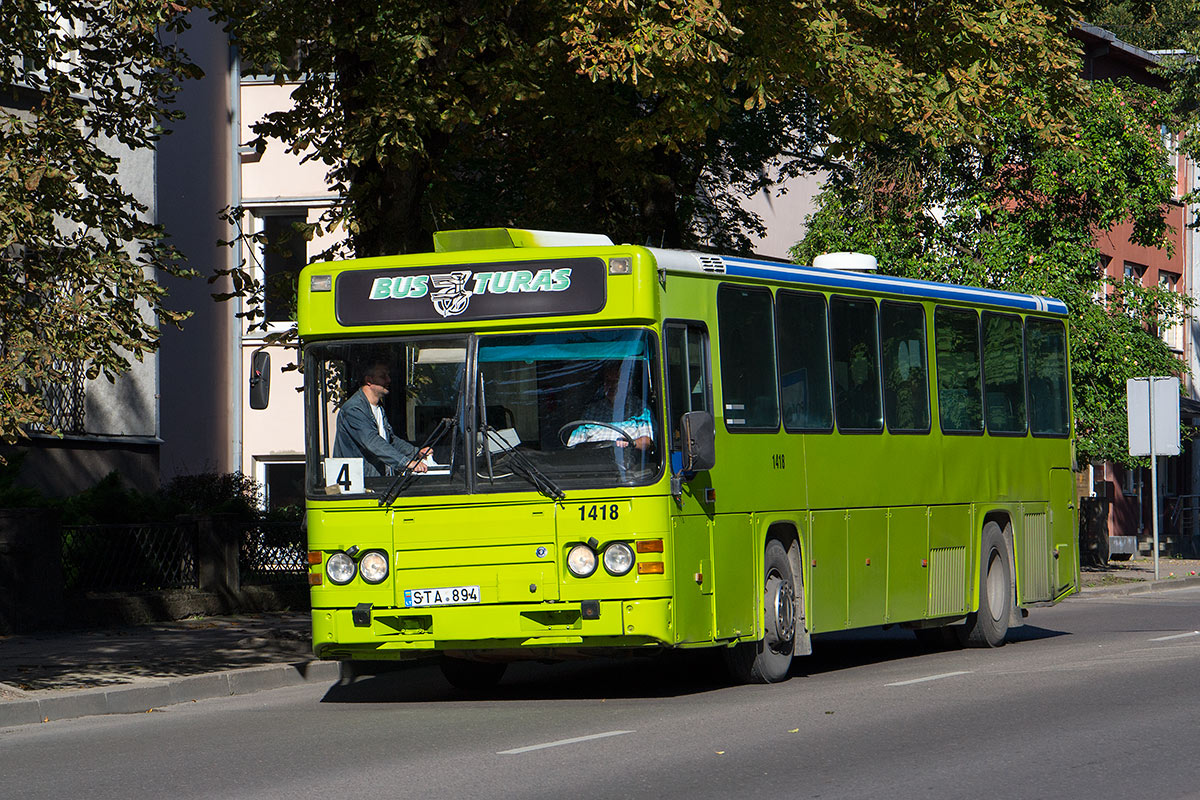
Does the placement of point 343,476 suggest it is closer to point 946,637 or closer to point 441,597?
point 441,597

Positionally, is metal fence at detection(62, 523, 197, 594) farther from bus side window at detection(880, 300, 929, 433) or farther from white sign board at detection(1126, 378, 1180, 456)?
white sign board at detection(1126, 378, 1180, 456)

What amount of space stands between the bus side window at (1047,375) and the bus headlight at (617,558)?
23.9 ft

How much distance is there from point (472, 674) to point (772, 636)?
2335 mm

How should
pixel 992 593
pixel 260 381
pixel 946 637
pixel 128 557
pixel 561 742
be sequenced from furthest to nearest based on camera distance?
pixel 128 557 → pixel 946 637 → pixel 992 593 → pixel 260 381 → pixel 561 742

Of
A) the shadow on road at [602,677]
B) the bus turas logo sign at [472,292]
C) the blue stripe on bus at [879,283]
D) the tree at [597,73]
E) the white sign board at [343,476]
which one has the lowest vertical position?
the shadow on road at [602,677]

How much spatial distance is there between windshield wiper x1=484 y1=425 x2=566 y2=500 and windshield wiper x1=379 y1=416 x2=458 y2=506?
0.82 feet

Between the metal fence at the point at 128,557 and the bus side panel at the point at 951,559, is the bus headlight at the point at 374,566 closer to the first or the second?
the bus side panel at the point at 951,559

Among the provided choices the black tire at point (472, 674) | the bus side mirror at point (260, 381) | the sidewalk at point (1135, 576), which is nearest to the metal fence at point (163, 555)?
the black tire at point (472, 674)

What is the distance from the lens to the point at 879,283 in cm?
1555

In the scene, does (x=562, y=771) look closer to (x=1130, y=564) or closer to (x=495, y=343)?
(x=495, y=343)

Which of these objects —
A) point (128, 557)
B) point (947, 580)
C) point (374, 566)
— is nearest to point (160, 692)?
point (374, 566)

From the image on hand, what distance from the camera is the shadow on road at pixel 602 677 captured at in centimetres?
1345

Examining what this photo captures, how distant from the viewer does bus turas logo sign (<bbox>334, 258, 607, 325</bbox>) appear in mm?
12297

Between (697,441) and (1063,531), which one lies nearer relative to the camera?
(697,441)
